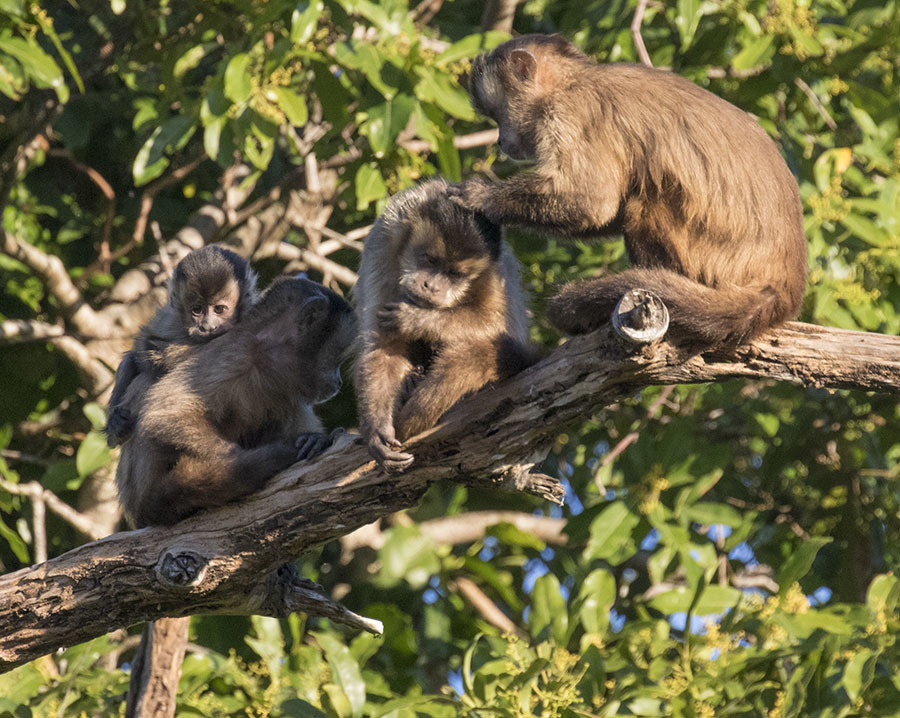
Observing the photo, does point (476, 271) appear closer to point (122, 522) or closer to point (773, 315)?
point (773, 315)

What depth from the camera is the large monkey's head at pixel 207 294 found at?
4.57 metres

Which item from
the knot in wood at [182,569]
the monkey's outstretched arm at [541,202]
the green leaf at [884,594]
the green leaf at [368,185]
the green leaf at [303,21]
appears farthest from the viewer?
the green leaf at [368,185]

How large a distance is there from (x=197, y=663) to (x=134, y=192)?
329 cm

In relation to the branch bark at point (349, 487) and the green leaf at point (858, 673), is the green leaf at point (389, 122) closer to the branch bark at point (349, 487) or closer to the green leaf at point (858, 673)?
the branch bark at point (349, 487)

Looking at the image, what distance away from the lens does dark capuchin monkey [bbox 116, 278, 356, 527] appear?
4.02 metres

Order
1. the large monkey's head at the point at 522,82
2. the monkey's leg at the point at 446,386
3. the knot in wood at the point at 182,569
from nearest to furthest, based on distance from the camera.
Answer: the monkey's leg at the point at 446,386, the knot in wood at the point at 182,569, the large monkey's head at the point at 522,82

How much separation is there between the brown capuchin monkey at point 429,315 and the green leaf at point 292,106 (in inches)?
49.2

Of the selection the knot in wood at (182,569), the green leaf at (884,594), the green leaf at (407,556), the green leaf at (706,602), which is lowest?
the green leaf at (407,556)

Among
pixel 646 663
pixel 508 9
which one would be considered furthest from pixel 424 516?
pixel 508 9

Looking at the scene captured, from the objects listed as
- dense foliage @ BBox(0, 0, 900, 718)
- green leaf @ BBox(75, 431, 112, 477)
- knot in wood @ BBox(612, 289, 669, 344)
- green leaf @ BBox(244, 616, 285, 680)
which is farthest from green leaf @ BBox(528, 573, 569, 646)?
knot in wood @ BBox(612, 289, 669, 344)

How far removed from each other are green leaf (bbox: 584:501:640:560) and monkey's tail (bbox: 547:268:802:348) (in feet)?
6.82

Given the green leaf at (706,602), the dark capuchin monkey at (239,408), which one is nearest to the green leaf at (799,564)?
the green leaf at (706,602)

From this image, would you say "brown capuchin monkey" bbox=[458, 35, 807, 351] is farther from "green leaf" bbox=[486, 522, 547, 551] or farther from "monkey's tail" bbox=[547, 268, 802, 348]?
"green leaf" bbox=[486, 522, 547, 551]

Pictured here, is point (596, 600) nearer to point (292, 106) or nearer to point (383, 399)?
point (383, 399)
